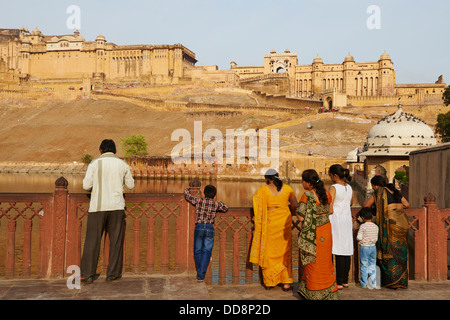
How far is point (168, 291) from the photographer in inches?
234

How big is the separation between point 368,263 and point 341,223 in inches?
28.0

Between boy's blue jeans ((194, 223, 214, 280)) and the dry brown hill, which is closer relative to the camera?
boy's blue jeans ((194, 223, 214, 280))

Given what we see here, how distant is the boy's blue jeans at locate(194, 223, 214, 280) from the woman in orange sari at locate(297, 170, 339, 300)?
4.47 feet

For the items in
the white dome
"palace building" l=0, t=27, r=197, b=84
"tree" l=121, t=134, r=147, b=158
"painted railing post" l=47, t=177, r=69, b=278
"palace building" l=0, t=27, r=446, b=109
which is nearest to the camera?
"painted railing post" l=47, t=177, r=69, b=278

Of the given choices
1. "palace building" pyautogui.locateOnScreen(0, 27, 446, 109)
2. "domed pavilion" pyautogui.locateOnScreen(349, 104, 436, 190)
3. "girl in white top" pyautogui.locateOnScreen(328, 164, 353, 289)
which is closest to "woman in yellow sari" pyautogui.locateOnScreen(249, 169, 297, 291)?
"girl in white top" pyautogui.locateOnScreen(328, 164, 353, 289)

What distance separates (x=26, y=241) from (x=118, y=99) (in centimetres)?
8169

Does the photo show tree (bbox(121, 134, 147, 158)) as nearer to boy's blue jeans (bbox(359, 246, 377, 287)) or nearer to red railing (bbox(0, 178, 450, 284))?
red railing (bbox(0, 178, 450, 284))

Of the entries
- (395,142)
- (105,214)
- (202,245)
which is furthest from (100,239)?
(395,142)

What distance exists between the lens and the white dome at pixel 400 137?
2203cm

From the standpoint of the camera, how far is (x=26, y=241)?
6484 mm

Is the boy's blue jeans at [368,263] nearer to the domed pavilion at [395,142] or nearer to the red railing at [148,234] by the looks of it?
the red railing at [148,234]

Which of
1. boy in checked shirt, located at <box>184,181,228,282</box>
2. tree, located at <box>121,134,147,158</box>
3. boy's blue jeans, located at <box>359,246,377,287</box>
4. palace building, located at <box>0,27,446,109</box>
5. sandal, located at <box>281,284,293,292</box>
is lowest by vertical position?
sandal, located at <box>281,284,293,292</box>

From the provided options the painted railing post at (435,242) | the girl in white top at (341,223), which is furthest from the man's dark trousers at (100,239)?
the painted railing post at (435,242)

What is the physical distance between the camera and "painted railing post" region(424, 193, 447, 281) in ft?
22.7
